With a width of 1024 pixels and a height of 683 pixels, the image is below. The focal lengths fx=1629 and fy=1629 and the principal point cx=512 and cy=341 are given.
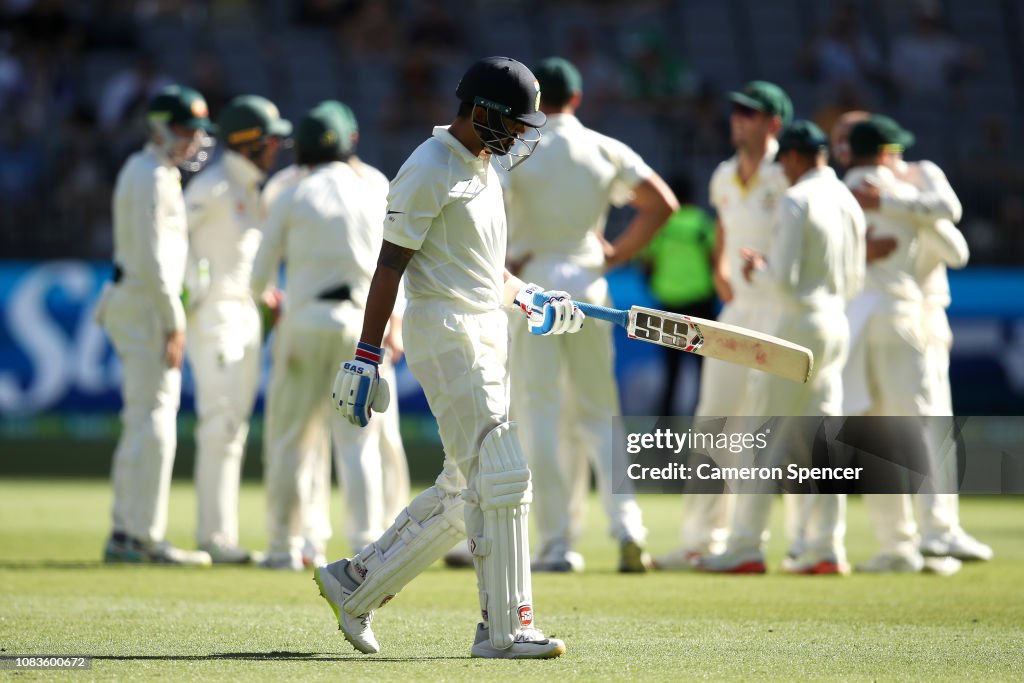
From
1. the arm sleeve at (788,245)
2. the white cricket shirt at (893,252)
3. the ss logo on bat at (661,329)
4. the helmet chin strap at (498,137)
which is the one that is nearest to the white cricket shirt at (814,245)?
the arm sleeve at (788,245)

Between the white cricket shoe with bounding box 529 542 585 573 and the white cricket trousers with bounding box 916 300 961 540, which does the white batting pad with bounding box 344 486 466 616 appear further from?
the white cricket trousers with bounding box 916 300 961 540

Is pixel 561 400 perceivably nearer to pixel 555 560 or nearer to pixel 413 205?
pixel 555 560

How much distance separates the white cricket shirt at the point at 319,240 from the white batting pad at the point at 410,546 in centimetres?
286

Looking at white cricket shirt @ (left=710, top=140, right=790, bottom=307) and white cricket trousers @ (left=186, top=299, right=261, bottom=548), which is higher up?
white cricket shirt @ (left=710, top=140, right=790, bottom=307)

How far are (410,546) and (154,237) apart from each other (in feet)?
11.4

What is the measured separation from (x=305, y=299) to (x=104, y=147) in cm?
1054

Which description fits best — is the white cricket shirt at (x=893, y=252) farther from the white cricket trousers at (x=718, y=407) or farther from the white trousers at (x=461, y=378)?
the white trousers at (x=461, y=378)

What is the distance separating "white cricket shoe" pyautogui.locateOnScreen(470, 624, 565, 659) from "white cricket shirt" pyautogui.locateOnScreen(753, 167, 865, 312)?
330cm

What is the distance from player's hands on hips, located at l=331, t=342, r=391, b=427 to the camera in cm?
571

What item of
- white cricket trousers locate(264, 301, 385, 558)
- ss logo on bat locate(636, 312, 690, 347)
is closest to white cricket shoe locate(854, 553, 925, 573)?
white cricket trousers locate(264, 301, 385, 558)

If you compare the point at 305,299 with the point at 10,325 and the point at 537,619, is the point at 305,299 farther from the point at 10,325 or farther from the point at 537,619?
the point at 10,325

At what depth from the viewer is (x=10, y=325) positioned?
1644 centimetres

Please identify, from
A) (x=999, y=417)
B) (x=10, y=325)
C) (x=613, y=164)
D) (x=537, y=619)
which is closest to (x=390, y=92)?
(x=10, y=325)

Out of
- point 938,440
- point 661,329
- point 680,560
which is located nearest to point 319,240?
point 680,560
